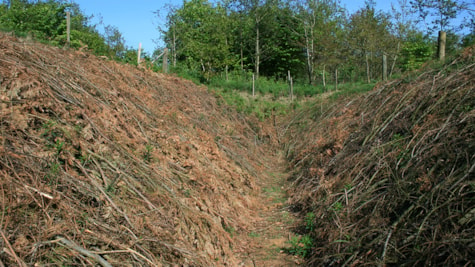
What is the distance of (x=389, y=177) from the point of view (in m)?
5.50

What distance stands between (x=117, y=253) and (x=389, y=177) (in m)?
3.87

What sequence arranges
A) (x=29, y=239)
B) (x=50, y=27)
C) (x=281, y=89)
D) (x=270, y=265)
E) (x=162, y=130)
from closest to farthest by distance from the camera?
(x=29, y=239) < (x=270, y=265) < (x=162, y=130) < (x=281, y=89) < (x=50, y=27)

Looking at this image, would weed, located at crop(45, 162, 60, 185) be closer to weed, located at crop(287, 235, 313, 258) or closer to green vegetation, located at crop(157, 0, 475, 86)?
Result: weed, located at crop(287, 235, 313, 258)

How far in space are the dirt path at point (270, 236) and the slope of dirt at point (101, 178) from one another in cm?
13

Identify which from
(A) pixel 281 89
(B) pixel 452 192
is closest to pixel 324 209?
(B) pixel 452 192

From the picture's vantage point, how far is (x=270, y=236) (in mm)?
6445

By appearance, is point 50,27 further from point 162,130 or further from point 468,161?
point 468,161

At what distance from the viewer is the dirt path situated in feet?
18.2

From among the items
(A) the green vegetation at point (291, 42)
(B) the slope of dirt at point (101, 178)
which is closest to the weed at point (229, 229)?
(B) the slope of dirt at point (101, 178)

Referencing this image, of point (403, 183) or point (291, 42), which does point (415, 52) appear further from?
point (403, 183)

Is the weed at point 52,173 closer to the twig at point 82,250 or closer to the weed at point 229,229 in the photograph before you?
the twig at point 82,250

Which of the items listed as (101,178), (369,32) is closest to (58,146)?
(101,178)

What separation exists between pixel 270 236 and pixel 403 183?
242 cm

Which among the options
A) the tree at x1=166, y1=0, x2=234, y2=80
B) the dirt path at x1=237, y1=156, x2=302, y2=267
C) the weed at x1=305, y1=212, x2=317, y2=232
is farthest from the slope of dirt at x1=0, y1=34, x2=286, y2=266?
the tree at x1=166, y1=0, x2=234, y2=80
